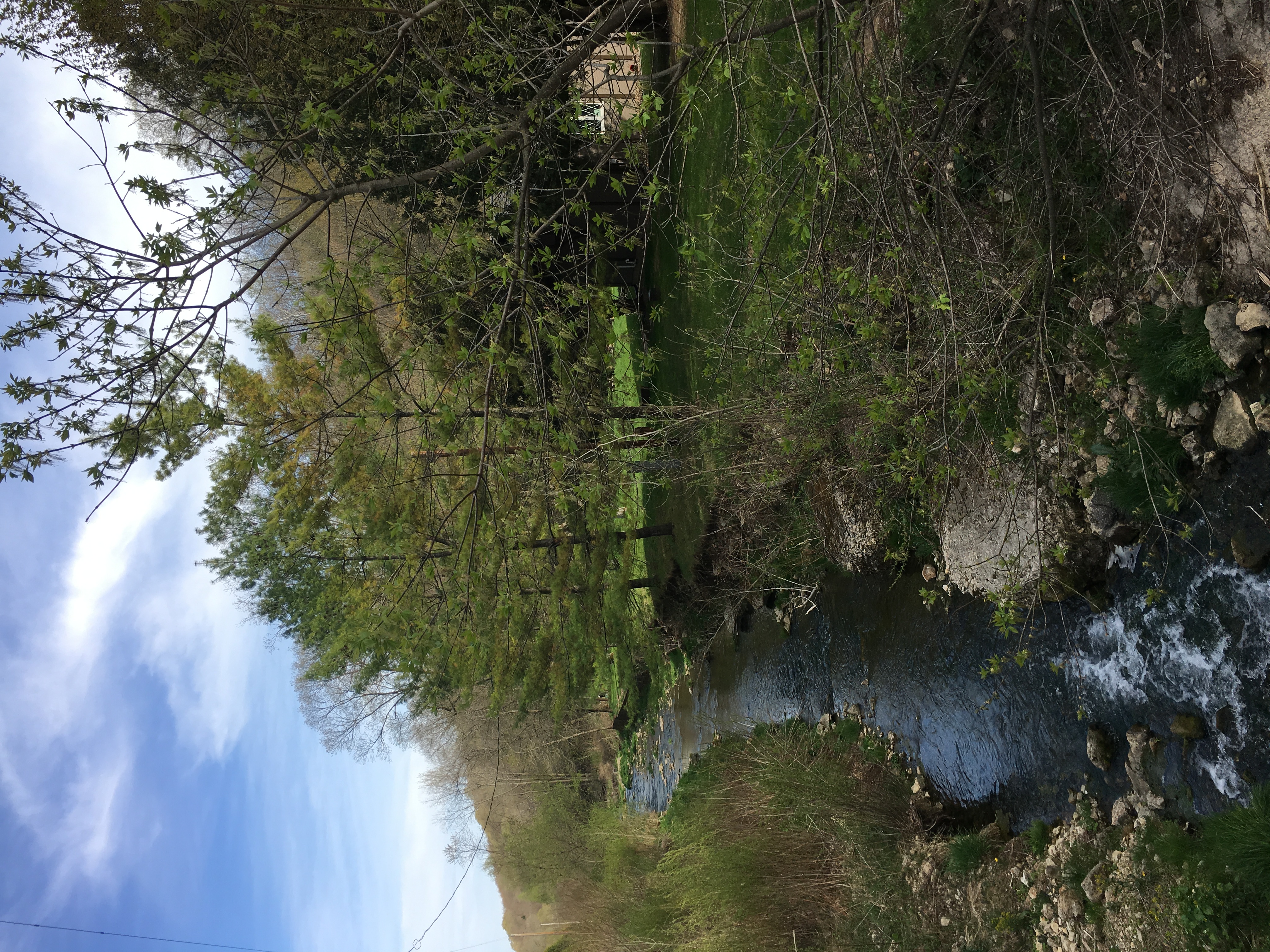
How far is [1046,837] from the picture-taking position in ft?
20.4

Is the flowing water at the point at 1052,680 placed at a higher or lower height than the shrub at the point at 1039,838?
higher

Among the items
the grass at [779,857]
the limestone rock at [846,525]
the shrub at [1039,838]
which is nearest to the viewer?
the shrub at [1039,838]

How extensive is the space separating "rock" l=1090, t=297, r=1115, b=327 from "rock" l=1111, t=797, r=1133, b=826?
316cm

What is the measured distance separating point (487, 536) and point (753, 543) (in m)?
4.40

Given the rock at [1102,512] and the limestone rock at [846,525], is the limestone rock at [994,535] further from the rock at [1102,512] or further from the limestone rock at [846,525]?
the limestone rock at [846,525]

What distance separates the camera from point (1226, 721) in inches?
196

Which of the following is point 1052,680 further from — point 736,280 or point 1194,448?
point 736,280

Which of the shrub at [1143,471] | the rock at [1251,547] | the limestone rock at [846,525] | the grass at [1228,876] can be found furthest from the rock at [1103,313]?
the limestone rock at [846,525]

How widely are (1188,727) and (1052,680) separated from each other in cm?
109

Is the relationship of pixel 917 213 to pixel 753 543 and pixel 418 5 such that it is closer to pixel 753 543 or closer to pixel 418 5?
pixel 418 5

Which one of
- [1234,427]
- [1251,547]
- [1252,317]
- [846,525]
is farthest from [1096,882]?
[846,525]

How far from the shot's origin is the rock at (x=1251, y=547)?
4.82 metres

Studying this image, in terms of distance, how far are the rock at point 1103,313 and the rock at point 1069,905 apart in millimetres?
3863

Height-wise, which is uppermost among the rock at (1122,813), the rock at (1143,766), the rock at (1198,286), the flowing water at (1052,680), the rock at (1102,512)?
the rock at (1198,286)
